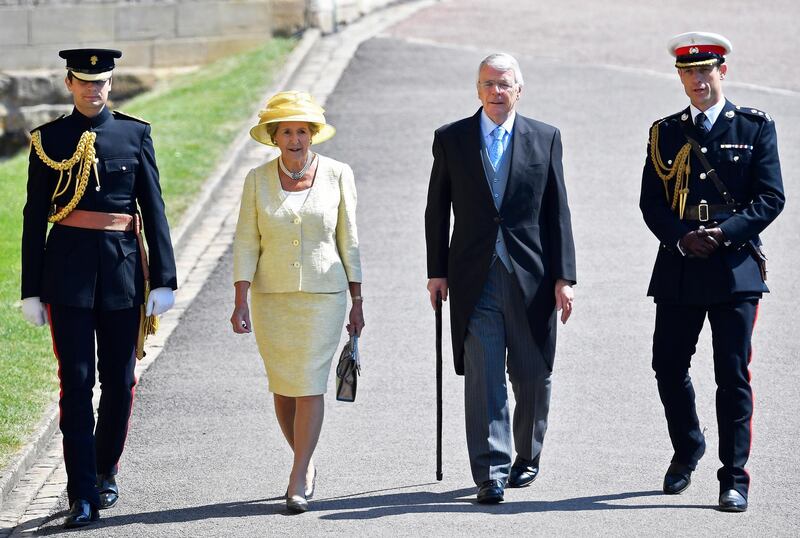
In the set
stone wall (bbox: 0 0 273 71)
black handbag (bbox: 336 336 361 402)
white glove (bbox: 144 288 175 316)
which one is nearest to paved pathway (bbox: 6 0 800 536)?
black handbag (bbox: 336 336 361 402)

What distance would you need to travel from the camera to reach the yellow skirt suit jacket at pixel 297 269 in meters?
6.85

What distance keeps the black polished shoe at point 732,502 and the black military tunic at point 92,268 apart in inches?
105

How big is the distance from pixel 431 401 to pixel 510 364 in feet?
4.75

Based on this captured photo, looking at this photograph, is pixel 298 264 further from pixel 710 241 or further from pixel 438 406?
pixel 710 241

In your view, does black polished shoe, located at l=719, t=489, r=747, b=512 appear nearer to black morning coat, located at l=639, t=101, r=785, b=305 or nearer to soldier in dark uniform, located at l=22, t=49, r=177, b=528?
black morning coat, located at l=639, t=101, r=785, b=305

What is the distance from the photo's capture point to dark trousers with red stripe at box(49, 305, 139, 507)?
6.64 metres

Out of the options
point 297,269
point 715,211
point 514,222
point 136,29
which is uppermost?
point 715,211

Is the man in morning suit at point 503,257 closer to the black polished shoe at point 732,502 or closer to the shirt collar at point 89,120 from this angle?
the black polished shoe at point 732,502

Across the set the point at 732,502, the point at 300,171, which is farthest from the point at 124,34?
the point at 732,502

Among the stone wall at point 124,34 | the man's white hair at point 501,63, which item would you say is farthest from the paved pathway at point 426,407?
the stone wall at point 124,34

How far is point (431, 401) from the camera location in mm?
8398

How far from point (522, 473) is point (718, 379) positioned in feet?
3.37

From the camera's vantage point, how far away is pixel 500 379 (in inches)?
273

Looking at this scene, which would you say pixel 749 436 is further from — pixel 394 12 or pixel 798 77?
pixel 394 12
